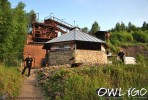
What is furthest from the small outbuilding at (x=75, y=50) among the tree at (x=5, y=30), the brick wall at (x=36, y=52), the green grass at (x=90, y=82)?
the green grass at (x=90, y=82)

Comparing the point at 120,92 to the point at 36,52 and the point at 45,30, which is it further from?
the point at 45,30

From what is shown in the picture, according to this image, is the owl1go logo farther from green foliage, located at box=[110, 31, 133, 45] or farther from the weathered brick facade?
green foliage, located at box=[110, 31, 133, 45]

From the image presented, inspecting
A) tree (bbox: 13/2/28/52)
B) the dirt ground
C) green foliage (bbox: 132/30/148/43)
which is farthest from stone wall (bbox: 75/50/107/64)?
green foliage (bbox: 132/30/148/43)

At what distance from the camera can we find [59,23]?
48.7m

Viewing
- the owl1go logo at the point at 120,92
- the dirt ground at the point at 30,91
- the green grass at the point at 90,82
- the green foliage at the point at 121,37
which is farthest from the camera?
the green foliage at the point at 121,37

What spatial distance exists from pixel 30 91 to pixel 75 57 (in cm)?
1362

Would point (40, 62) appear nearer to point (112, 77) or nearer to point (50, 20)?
point (50, 20)

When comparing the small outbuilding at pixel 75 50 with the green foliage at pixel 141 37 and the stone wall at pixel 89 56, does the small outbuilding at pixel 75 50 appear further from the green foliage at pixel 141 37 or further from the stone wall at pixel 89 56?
the green foliage at pixel 141 37

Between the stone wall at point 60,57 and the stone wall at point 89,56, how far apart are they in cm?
72

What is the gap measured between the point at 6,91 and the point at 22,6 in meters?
32.3

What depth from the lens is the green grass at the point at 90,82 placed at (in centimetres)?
1452

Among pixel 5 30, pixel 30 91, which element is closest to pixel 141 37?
pixel 5 30

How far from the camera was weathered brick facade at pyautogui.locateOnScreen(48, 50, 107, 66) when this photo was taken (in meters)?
31.6

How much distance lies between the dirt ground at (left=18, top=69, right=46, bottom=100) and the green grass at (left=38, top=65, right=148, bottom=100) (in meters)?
0.48
